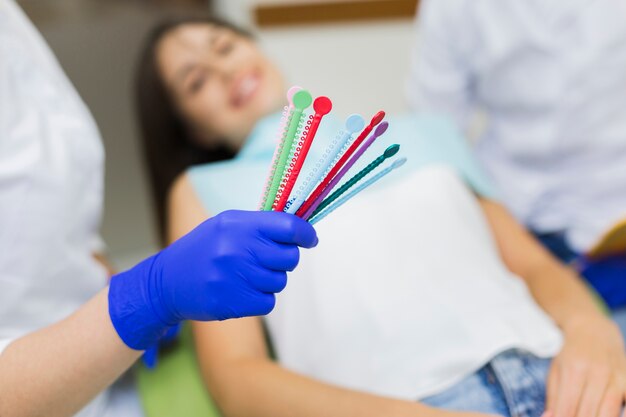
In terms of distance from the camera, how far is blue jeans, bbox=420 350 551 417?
0.75 m

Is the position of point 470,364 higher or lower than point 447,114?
lower

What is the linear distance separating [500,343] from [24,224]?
63cm

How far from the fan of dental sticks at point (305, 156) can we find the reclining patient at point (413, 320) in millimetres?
291

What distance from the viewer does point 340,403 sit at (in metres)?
0.71

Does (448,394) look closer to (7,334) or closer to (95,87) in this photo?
(7,334)

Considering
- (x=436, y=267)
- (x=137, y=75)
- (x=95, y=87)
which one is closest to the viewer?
(x=436, y=267)

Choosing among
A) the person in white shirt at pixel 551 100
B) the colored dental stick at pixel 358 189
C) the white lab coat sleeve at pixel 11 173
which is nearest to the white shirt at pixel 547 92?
the person in white shirt at pixel 551 100

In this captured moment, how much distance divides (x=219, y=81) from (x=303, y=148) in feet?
2.30

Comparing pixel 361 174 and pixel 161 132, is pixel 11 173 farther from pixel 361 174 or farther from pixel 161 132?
pixel 161 132

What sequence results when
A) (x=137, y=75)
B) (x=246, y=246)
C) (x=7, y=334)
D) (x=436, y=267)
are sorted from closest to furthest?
1. (x=246, y=246)
2. (x=7, y=334)
3. (x=436, y=267)
4. (x=137, y=75)

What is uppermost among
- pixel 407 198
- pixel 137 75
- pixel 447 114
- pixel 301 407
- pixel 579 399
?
pixel 137 75

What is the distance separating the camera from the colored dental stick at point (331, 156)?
1.64 feet

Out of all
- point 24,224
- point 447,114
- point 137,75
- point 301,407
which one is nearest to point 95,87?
point 137,75

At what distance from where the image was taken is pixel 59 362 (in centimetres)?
58
